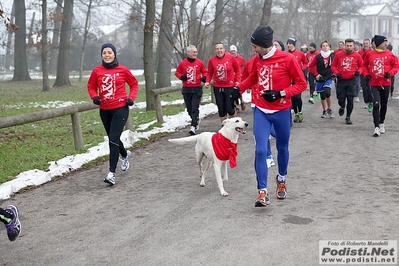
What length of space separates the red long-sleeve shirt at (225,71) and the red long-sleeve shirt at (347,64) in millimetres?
3015

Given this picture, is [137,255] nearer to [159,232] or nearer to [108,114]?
[159,232]

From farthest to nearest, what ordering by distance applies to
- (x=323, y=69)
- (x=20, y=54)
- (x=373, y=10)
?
(x=373, y=10) < (x=20, y=54) < (x=323, y=69)

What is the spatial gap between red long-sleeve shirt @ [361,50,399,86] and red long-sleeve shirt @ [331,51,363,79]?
180 cm

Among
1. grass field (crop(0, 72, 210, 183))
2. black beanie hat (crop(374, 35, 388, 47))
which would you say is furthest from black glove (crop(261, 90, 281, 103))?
black beanie hat (crop(374, 35, 388, 47))

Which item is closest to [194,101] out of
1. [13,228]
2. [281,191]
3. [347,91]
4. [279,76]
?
[347,91]

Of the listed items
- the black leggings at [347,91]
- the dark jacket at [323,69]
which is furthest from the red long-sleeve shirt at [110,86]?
the dark jacket at [323,69]

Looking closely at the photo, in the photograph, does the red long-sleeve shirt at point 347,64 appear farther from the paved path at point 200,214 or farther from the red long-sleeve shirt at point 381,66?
the paved path at point 200,214

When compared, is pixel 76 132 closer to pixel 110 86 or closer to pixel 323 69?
pixel 110 86

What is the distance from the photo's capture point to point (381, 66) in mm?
13047

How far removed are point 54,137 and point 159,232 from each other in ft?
29.3

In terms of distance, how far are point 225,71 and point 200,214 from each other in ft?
23.0

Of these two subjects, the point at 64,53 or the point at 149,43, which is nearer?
the point at 149,43

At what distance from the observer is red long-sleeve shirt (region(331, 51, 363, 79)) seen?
1511 centimetres

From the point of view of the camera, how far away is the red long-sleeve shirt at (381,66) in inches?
512
